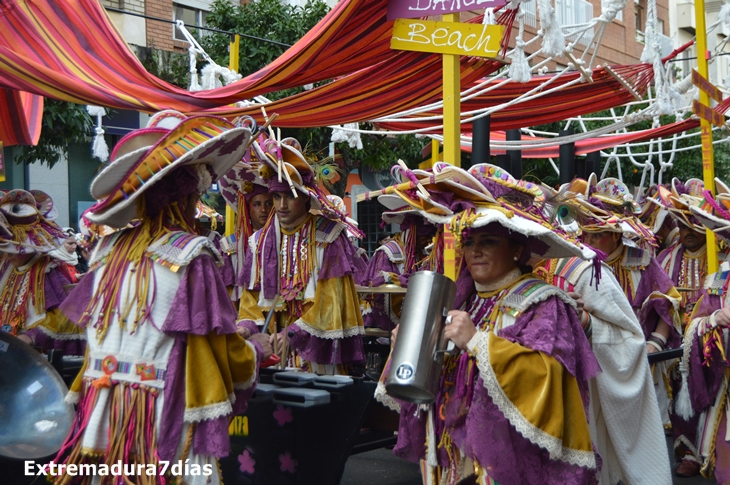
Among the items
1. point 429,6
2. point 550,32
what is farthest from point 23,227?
point 550,32

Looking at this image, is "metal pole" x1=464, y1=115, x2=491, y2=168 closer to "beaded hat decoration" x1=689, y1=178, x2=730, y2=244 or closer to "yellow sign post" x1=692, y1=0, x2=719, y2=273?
"yellow sign post" x1=692, y1=0, x2=719, y2=273

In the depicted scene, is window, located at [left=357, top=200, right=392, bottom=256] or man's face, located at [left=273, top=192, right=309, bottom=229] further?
window, located at [left=357, top=200, right=392, bottom=256]

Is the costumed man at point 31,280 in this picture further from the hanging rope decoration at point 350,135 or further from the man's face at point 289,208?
the hanging rope decoration at point 350,135

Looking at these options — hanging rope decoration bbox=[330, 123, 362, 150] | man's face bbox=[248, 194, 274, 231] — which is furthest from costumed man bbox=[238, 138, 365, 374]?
hanging rope decoration bbox=[330, 123, 362, 150]

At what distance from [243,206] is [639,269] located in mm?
3175

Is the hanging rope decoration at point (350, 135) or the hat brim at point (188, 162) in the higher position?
the hanging rope decoration at point (350, 135)

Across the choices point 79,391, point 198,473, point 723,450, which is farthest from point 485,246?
A: point 723,450

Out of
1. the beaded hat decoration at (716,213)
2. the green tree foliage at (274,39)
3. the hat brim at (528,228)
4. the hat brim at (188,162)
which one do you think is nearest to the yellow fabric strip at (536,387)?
the hat brim at (528,228)

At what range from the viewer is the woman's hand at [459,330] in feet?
10.9

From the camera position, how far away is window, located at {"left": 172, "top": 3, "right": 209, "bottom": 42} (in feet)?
55.1

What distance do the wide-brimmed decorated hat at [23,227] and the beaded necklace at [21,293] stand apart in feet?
0.59

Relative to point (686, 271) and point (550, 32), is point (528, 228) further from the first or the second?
point (686, 271)

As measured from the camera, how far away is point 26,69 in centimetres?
548

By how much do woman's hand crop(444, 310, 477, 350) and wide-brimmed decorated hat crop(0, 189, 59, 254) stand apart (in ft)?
14.0
